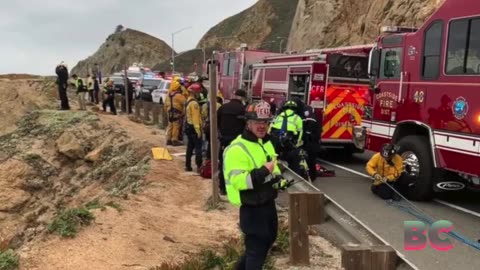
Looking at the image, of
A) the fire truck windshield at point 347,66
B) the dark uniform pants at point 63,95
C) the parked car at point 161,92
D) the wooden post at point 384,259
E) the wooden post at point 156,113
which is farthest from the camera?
the parked car at point 161,92

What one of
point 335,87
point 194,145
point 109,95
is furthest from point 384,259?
point 109,95

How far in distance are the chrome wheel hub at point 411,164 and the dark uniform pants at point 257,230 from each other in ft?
16.7

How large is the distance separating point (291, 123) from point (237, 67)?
1088cm

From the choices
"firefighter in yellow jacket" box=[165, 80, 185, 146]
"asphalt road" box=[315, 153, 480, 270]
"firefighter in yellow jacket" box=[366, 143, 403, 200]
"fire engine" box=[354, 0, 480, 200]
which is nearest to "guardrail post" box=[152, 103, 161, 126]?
"firefighter in yellow jacket" box=[165, 80, 185, 146]

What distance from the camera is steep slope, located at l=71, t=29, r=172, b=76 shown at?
144 metres

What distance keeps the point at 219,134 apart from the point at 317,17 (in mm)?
37140

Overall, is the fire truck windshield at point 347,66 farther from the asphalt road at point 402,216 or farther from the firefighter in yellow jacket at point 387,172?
the firefighter in yellow jacket at point 387,172

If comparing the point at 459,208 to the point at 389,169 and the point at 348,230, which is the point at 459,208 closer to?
the point at 389,169

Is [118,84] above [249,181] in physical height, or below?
below

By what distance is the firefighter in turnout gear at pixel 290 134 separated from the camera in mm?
10062

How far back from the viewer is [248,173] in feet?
15.8

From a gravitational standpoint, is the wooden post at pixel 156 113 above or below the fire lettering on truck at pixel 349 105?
below

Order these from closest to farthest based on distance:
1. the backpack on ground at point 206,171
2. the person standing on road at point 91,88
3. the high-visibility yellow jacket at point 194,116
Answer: the backpack on ground at point 206,171, the high-visibility yellow jacket at point 194,116, the person standing on road at point 91,88

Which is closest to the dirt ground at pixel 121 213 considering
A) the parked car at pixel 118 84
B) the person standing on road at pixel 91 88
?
the person standing on road at pixel 91 88
